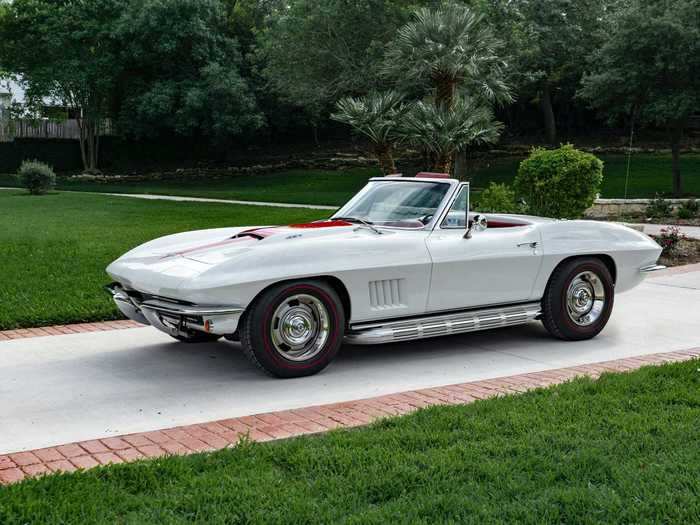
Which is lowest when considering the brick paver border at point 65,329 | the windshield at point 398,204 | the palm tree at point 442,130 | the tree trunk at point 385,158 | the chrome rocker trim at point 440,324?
the brick paver border at point 65,329

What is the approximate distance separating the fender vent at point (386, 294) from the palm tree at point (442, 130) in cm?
900

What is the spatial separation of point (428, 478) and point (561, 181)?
10893mm

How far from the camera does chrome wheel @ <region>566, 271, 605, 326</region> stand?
23.6 feet

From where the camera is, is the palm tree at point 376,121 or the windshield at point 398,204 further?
the palm tree at point 376,121

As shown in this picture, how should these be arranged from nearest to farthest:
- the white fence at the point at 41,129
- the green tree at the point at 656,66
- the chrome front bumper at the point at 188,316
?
the chrome front bumper at the point at 188,316
the green tree at the point at 656,66
the white fence at the point at 41,129

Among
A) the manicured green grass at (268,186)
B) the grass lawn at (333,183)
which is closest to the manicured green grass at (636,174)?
the grass lawn at (333,183)

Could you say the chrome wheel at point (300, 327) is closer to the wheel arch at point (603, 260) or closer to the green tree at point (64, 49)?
the wheel arch at point (603, 260)

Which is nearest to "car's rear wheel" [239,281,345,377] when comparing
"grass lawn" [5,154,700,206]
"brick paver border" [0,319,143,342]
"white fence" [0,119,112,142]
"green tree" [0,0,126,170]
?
"brick paver border" [0,319,143,342]

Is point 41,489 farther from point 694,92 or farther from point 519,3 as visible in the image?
point 519,3

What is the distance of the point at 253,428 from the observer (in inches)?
189

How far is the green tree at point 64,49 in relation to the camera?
4019 centimetres

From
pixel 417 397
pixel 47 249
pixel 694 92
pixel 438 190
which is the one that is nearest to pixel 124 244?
pixel 47 249

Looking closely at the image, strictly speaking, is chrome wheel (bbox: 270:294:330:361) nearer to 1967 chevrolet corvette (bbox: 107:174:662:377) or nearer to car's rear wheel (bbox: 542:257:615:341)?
1967 chevrolet corvette (bbox: 107:174:662:377)

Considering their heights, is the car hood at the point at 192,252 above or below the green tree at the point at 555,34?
below
